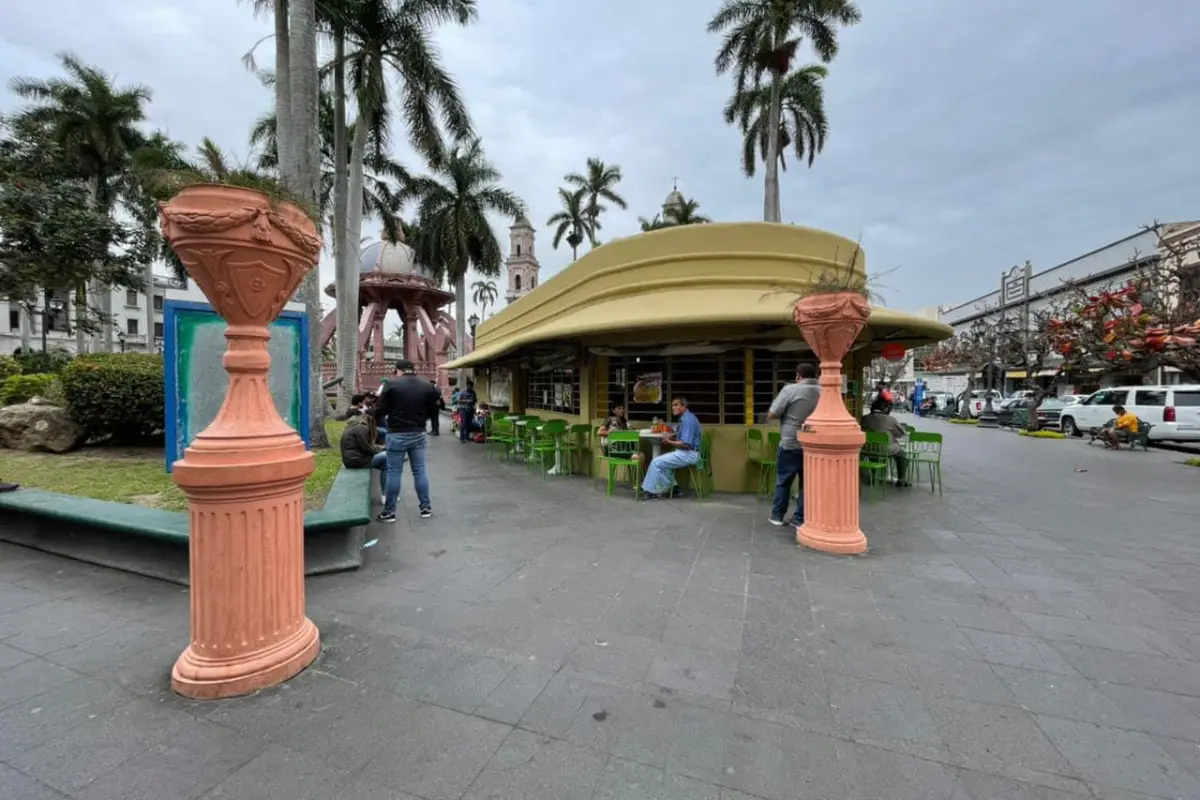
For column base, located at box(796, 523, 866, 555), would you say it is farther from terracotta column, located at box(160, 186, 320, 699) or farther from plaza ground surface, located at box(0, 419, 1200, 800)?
terracotta column, located at box(160, 186, 320, 699)

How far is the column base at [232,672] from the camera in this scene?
2443 mm

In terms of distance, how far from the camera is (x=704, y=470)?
7.02m

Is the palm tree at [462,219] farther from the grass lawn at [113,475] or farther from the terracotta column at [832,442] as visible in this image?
the terracotta column at [832,442]

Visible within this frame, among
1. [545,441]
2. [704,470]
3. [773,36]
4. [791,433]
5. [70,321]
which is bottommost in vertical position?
[704,470]

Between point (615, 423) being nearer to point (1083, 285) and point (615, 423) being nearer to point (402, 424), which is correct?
point (402, 424)

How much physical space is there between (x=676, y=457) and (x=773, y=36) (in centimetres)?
1908

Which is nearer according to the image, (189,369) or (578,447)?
(189,369)

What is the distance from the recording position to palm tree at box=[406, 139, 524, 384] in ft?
79.3

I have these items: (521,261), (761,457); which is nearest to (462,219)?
(761,457)

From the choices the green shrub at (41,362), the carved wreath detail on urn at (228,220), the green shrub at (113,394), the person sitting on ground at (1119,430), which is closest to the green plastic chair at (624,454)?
the carved wreath detail on urn at (228,220)

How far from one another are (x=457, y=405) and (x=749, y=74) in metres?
17.0

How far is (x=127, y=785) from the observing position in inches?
75.0

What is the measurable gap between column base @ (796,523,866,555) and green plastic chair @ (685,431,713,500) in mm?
2083

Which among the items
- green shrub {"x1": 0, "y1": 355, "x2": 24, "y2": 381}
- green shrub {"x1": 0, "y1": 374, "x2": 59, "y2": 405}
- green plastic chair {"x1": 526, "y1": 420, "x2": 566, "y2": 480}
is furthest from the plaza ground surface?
green shrub {"x1": 0, "y1": 355, "x2": 24, "y2": 381}
